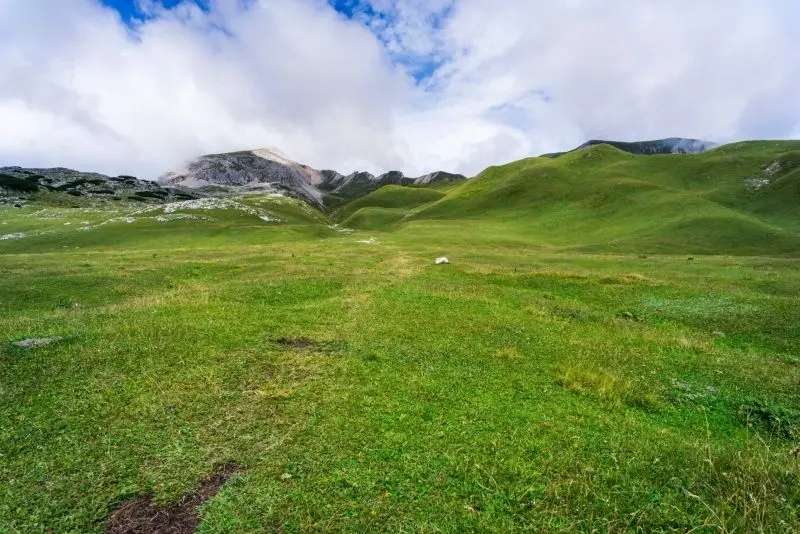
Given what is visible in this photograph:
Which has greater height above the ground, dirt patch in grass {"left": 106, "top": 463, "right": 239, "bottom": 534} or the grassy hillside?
the grassy hillside

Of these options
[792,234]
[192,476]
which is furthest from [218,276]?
[792,234]

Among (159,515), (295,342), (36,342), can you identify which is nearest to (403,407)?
(159,515)

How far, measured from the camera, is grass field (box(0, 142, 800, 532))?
8969mm

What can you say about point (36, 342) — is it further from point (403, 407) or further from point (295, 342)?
point (403, 407)

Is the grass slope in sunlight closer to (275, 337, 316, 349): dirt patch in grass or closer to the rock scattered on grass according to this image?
(275, 337, 316, 349): dirt patch in grass

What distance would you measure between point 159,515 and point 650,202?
117m

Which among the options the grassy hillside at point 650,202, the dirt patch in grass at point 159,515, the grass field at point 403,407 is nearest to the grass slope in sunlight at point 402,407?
the grass field at point 403,407

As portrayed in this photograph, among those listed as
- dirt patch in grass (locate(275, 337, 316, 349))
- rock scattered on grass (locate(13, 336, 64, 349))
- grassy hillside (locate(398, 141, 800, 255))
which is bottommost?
dirt patch in grass (locate(275, 337, 316, 349))

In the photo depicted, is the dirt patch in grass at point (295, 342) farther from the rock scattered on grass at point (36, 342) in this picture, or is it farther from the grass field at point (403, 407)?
the rock scattered on grass at point (36, 342)

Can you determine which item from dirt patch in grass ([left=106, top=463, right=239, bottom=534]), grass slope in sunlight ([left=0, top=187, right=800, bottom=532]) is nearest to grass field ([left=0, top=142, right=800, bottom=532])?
grass slope in sunlight ([left=0, top=187, right=800, bottom=532])

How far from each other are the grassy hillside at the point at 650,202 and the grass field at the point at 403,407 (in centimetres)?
5127

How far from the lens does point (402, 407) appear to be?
517 inches

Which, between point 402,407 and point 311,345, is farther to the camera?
point 311,345

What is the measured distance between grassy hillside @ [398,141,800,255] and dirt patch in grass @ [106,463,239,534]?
75928mm
